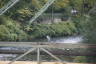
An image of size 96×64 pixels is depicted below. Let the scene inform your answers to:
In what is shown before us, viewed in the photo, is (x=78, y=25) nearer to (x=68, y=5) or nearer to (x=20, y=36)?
(x=68, y=5)

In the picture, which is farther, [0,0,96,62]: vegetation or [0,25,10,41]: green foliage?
[0,25,10,41]: green foliage

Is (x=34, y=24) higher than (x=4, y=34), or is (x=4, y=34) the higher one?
(x=34, y=24)

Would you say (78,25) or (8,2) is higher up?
(8,2)

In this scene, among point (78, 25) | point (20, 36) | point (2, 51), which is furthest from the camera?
point (20, 36)

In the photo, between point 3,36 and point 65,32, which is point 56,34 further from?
point 3,36

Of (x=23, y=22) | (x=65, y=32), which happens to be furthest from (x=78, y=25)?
(x=23, y=22)

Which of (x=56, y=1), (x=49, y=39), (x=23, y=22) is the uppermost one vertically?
(x=56, y=1)

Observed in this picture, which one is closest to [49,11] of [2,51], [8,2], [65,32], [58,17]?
[58,17]

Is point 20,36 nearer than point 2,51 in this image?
No

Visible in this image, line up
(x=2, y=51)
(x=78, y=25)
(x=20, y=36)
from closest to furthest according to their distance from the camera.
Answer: (x=2, y=51) < (x=78, y=25) < (x=20, y=36)

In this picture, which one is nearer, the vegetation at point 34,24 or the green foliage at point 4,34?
the vegetation at point 34,24
